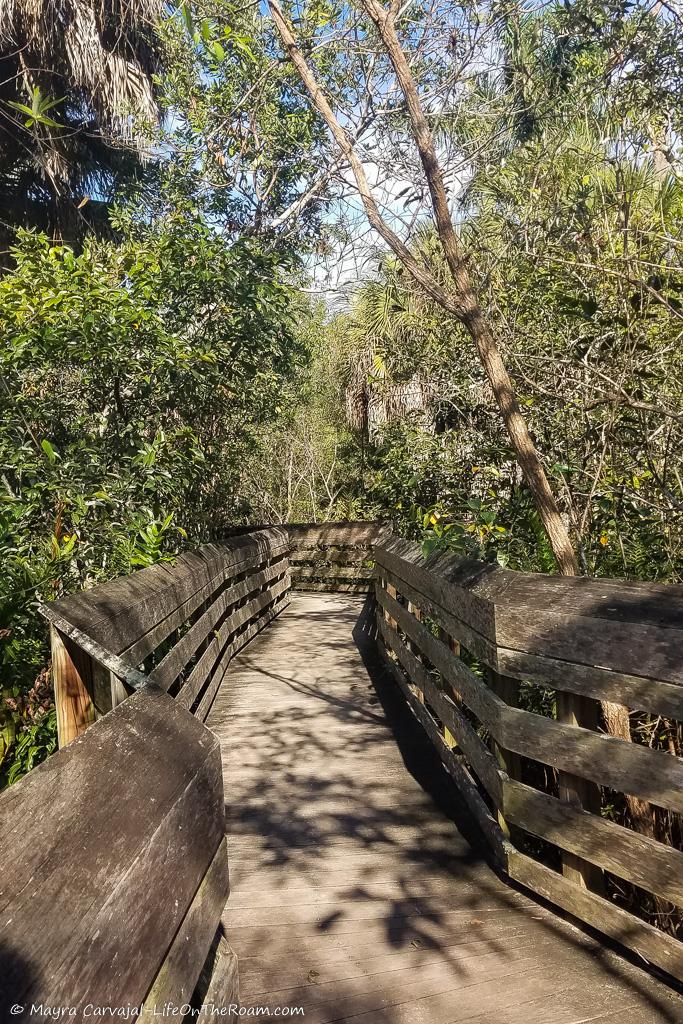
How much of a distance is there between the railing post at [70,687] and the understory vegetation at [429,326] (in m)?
1.09

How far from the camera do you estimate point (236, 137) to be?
30.1 ft

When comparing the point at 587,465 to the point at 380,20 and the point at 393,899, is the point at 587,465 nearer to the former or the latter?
the point at 380,20

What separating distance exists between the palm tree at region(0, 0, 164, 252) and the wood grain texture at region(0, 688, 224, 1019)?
11.4m

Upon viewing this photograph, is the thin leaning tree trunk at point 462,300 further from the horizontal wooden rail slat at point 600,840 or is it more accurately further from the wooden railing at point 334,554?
the wooden railing at point 334,554

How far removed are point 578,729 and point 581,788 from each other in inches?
9.8

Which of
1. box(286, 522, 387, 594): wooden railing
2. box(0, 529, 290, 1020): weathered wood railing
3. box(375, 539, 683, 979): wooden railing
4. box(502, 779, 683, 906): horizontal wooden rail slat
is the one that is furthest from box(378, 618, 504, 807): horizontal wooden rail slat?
box(286, 522, 387, 594): wooden railing

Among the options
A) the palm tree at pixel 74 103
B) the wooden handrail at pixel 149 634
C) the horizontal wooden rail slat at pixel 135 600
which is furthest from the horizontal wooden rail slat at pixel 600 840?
the palm tree at pixel 74 103

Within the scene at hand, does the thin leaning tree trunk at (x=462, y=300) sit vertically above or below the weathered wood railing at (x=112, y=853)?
above

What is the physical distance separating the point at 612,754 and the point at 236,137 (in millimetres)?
8468

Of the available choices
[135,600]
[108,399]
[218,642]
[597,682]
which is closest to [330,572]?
Answer: [218,642]

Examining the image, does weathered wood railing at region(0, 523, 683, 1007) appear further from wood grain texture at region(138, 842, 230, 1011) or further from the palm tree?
the palm tree

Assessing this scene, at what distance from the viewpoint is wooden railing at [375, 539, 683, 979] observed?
2443 mm

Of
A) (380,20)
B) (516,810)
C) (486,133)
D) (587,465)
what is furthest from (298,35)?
(516,810)

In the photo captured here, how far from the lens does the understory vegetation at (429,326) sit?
4.60 metres
